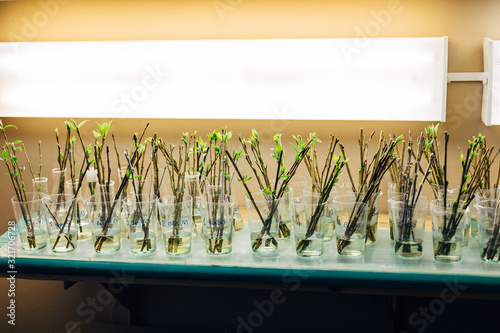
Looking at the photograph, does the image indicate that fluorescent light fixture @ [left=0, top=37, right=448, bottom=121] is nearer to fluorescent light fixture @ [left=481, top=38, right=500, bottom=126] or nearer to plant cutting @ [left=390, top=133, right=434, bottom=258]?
fluorescent light fixture @ [left=481, top=38, right=500, bottom=126]

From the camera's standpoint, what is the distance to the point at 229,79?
204cm

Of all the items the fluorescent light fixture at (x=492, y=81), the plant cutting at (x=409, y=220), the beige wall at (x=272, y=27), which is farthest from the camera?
the beige wall at (x=272, y=27)

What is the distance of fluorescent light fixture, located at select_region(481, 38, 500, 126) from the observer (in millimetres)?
1886

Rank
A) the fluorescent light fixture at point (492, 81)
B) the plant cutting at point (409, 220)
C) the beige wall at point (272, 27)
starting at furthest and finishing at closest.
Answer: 1. the beige wall at point (272, 27)
2. the fluorescent light fixture at point (492, 81)
3. the plant cutting at point (409, 220)

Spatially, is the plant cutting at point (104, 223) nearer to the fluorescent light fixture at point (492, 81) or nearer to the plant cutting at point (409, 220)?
the plant cutting at point (409, 220)

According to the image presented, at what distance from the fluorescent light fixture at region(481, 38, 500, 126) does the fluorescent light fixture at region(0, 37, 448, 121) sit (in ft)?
0.52

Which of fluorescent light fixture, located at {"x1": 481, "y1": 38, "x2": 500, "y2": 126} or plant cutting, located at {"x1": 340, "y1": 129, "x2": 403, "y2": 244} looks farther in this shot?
fluorescent light fixture, located at {"x1": 481, "y1": 38, "x2": 500, "y2": 126}

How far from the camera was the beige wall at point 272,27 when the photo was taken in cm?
199

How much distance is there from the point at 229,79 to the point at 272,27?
11.1 inches

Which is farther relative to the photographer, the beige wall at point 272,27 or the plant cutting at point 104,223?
the beige wall at point 272,27

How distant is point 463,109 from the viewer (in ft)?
6.66

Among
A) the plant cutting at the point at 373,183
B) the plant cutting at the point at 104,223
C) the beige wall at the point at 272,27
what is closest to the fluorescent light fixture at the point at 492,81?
the beige wall at the point at 272,27

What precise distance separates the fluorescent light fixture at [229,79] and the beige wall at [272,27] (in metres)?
0.11

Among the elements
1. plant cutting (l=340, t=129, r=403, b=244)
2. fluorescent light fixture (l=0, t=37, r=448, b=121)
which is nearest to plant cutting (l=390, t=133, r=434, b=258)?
plant cutting (l=340, t=129, r=403, b=244)
